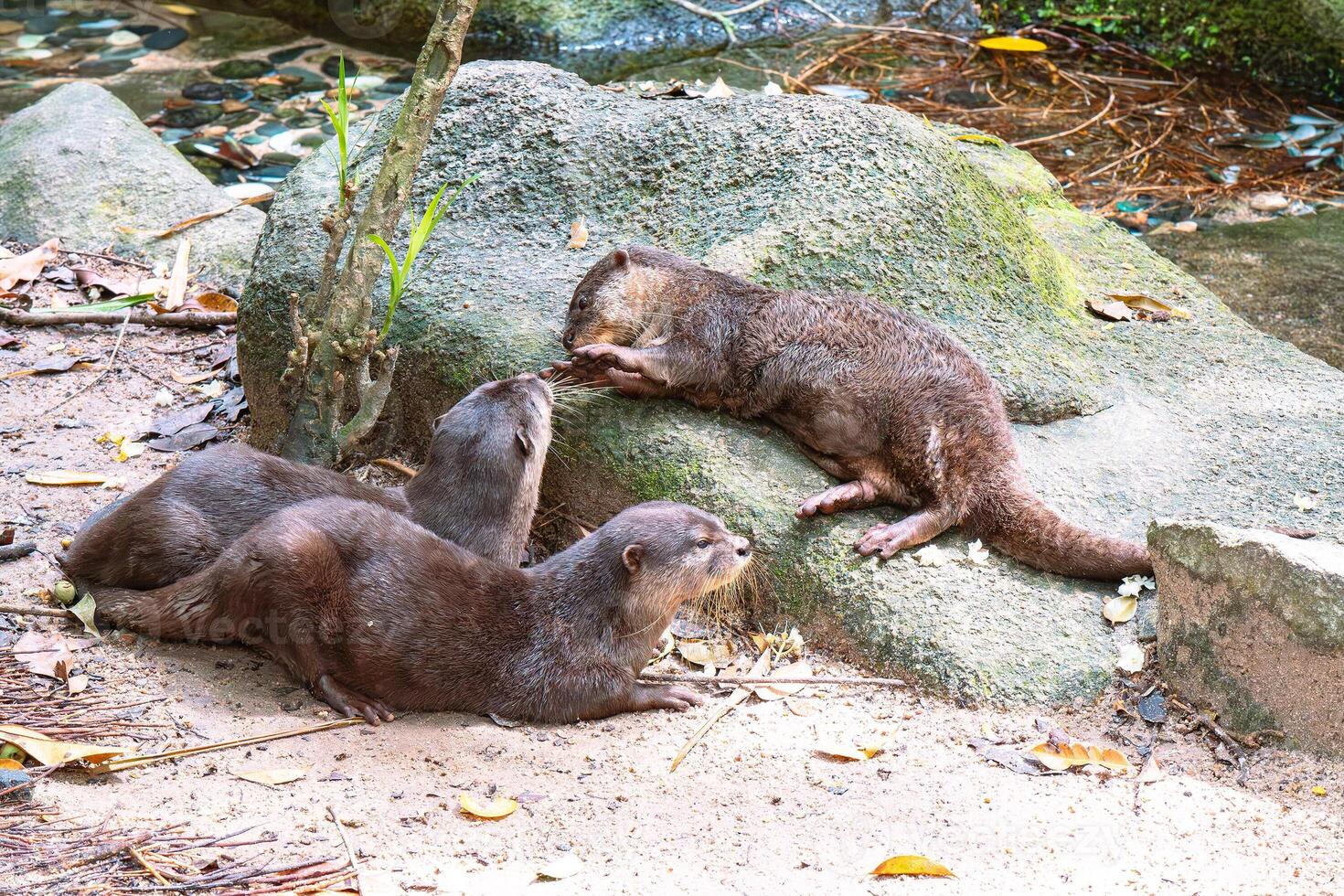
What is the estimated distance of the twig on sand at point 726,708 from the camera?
9.20ft

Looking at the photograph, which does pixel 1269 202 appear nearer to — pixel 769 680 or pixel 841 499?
pixel 841 499

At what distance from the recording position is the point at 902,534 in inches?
126

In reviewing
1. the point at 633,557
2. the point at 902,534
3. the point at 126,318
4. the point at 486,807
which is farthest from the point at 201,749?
the point at 126,318

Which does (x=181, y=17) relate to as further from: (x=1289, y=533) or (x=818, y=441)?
(x=1289, y=533)

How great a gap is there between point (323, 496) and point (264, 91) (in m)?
5.31

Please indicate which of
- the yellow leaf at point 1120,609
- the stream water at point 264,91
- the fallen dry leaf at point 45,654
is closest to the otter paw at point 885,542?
the yellow leaf at point 1120,609

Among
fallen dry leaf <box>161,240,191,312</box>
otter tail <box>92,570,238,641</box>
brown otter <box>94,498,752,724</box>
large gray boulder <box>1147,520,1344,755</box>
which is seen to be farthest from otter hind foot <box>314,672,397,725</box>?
fallen dry leaf <box>161,240,191,312</box>

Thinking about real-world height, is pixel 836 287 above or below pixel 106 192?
above

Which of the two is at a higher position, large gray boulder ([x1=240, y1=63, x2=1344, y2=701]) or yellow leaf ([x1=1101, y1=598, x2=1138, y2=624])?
large gray boulder ([x1=240, y1=63, x2=1344, y2=701])

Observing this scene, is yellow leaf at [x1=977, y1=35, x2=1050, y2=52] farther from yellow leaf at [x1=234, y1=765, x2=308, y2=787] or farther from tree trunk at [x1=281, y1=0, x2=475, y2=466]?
yellow leaf at [x1=234, y1=765, x2=308, y2=787]

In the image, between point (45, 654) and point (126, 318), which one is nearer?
point (45, 654)

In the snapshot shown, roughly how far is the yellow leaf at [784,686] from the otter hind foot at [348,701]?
86 centimetres

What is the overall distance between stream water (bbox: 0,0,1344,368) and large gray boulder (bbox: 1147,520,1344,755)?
274 cm

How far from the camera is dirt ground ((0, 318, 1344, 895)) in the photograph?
2289 mm
